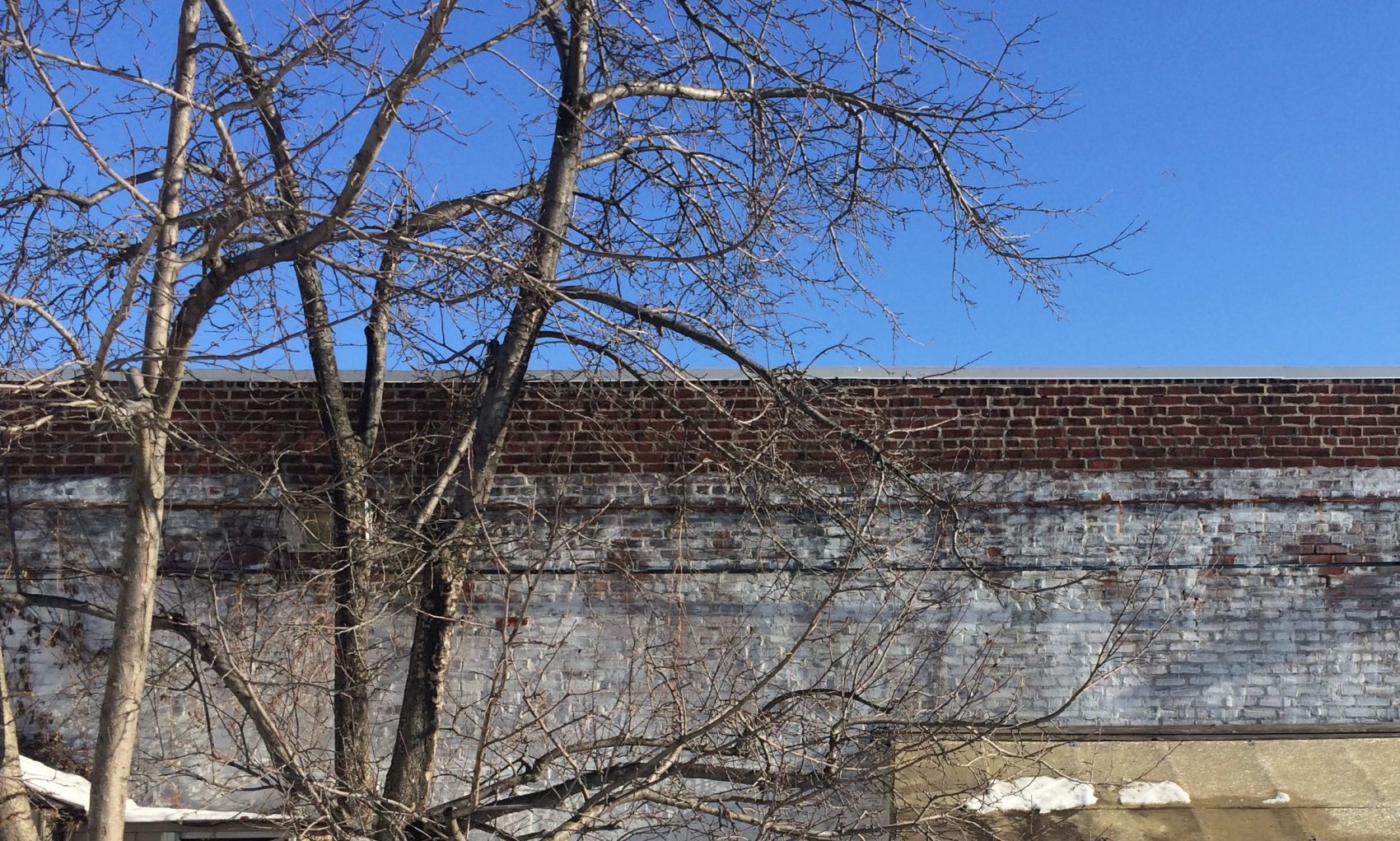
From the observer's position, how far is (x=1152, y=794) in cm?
644

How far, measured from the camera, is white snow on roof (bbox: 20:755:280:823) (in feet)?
21.2

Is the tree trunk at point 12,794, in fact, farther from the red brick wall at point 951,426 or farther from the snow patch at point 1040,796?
the snow patch at point 1040,796

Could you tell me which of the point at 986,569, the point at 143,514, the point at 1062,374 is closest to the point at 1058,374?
the point at 1062,374

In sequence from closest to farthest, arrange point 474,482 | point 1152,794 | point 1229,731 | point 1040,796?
point 474,482 → point 1152,794 → point 1040,796 → point 1229,731

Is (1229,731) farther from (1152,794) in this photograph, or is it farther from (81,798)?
(81,798)

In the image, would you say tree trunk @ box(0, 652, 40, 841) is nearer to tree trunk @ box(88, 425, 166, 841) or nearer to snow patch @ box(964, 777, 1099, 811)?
tree trunk @ box(88, 425, 166, 841)

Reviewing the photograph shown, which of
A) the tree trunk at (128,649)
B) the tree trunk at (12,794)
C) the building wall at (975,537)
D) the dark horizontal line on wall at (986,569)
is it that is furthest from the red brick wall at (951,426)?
the tree trunk at (12,794)

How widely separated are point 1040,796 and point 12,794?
16.7ft

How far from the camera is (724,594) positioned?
7039mm

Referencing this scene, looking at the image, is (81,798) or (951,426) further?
(951,426)

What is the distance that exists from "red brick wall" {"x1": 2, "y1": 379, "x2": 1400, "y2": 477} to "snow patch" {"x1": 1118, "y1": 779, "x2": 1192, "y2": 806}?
1812 millimetres

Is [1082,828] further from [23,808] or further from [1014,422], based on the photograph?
[23,808]

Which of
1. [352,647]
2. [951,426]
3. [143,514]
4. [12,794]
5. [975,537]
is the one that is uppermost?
[951,426]

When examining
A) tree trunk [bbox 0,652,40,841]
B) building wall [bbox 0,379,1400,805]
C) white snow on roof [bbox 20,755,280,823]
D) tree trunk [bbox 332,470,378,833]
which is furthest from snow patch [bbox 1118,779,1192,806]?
tree trunk [bbox 0,652,40,841]
